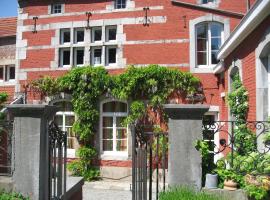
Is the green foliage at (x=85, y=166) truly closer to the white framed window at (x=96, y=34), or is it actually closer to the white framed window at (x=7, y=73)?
the white framed window at (x=96, y=34)

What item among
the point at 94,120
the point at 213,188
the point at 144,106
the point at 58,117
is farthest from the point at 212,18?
the point at 213,188

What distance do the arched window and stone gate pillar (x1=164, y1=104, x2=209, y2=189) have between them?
772 cm

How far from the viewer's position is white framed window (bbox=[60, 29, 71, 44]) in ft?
43.6

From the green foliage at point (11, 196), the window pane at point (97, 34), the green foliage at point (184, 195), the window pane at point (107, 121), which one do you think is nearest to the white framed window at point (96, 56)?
the window pane at point (97, 34)

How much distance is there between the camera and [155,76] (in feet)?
38.4

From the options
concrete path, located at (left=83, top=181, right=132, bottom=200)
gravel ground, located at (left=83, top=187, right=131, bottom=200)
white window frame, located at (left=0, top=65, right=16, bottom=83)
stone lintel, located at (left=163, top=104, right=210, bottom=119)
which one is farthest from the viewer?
white window frame, located at (left=0, top=65, right=16, bottom=83)

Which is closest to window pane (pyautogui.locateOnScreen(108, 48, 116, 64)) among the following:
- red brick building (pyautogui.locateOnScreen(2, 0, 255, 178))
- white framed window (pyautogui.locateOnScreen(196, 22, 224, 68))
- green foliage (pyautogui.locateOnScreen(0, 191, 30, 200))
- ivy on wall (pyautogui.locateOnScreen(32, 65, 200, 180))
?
red brick building (pyautogui.locateOnScreen(2, 0, 255, 178))

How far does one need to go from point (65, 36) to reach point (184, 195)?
33.7 ft

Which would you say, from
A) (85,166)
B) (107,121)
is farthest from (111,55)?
(85,166)

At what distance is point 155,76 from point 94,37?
9.86ft

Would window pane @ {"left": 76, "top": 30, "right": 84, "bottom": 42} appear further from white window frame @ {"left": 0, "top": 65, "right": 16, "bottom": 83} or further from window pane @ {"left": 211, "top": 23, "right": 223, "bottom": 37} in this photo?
window pane @ {"left": 211, "top": 23, "right": 223, "bottom": 37}

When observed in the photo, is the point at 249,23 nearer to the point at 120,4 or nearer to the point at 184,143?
the point at 184,143

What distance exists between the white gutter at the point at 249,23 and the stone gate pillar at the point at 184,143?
2238 millimetres

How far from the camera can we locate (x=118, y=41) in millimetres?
12570
